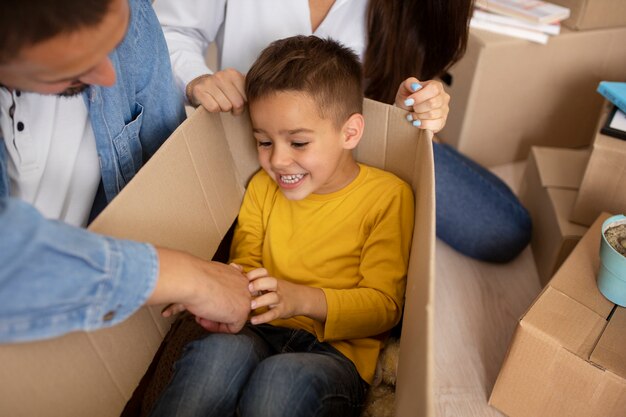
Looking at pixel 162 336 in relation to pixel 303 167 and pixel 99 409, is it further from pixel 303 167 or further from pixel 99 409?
pixel 303 167

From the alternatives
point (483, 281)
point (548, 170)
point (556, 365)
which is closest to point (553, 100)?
point (548, 170)

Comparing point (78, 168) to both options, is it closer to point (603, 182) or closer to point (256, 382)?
point (256, 382)

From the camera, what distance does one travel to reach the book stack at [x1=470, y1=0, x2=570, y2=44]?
58.7 inches

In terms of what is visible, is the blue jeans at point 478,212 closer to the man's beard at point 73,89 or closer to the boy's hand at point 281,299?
the boy's hand at point 281,299

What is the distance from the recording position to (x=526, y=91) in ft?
5.21

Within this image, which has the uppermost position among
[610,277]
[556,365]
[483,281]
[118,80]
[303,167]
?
[118,80]

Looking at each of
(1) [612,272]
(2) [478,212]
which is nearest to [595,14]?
(2) [478,212]

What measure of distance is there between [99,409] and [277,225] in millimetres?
428

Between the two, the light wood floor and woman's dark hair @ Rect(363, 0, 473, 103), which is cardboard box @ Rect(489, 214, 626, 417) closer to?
the light wood floor

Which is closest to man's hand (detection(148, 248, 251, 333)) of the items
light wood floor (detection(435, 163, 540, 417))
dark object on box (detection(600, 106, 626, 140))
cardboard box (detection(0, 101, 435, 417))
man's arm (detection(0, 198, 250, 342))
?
man's arm (detection(0, 198, 250, 342))

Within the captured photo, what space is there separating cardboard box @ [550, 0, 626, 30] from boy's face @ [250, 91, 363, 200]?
99cm

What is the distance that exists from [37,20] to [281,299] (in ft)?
1.57

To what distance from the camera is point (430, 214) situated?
65 cm

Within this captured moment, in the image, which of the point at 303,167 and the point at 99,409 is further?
the point at 303,167
